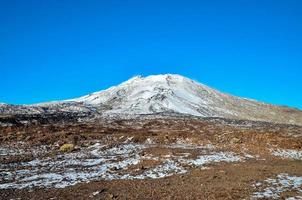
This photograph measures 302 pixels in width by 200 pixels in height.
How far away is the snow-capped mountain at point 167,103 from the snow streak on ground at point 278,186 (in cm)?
9190

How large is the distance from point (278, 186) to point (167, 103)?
364ft

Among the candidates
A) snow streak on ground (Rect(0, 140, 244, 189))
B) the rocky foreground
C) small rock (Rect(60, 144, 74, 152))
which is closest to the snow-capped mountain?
the rocky foreground

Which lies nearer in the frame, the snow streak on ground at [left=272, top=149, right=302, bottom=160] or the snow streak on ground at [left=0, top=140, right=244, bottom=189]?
the snow streak on ground at [left=0, top=140, right=244, bottom=189]

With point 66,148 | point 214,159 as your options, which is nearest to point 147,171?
point 214,159

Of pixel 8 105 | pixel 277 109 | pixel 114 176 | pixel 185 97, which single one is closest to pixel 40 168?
pixel 114 176

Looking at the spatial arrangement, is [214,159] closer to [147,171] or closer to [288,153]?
[147,171]

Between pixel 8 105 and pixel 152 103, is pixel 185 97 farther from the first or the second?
pixel 8 105

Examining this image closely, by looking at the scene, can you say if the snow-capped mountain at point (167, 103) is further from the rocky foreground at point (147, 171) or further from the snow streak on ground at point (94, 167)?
the snow streak on ground at point (94, 167)

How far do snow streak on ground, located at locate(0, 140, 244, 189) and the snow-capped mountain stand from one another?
8059cm

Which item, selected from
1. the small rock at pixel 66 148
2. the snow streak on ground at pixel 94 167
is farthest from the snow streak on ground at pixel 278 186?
the small rock at pixel 66 148

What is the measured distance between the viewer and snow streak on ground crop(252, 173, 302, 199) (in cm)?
1981

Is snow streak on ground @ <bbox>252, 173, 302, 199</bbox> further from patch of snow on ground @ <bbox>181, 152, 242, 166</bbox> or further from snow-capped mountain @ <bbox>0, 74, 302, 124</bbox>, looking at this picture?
snow-capped mountain @ <bbox>0, 74, 302, 124</bbox>

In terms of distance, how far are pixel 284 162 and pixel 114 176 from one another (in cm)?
1516

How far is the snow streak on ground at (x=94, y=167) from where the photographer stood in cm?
2333
